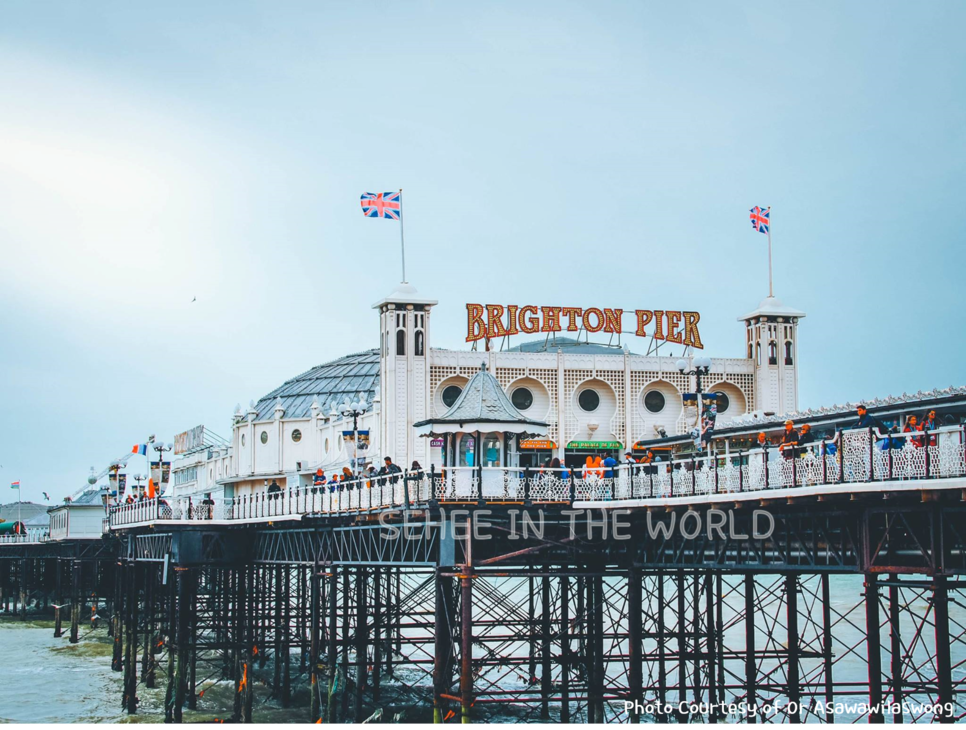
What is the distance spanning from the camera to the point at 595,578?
4003 cm

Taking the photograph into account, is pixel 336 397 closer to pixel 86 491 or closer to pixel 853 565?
pixel 86 491

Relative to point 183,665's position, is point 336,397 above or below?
above

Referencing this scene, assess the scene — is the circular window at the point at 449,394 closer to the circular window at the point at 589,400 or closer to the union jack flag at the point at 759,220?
the circular window at the point at 589,400

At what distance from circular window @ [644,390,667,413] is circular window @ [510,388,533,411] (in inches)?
232

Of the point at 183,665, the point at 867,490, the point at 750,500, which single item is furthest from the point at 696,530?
the point at 183,665

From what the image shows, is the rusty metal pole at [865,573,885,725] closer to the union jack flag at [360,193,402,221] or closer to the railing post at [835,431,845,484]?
the railing post at [835,431,845,484]

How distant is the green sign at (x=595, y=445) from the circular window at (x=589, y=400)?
1.79 meters

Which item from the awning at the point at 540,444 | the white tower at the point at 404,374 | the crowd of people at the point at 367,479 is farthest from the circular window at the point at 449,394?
the crowd of people at the point at 367,479

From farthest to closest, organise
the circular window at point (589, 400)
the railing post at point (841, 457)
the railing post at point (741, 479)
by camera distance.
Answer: the circular window at point (589, 400) → the railing post at point (741, 479) → the railing post at point (841, 457)

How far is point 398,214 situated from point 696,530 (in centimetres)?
3032

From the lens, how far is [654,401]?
62.4m

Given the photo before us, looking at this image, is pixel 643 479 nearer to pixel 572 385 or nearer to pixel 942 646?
pixel 942 646

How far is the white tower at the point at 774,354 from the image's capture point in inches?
2483

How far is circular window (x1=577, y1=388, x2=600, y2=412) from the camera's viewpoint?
61.7 meters
